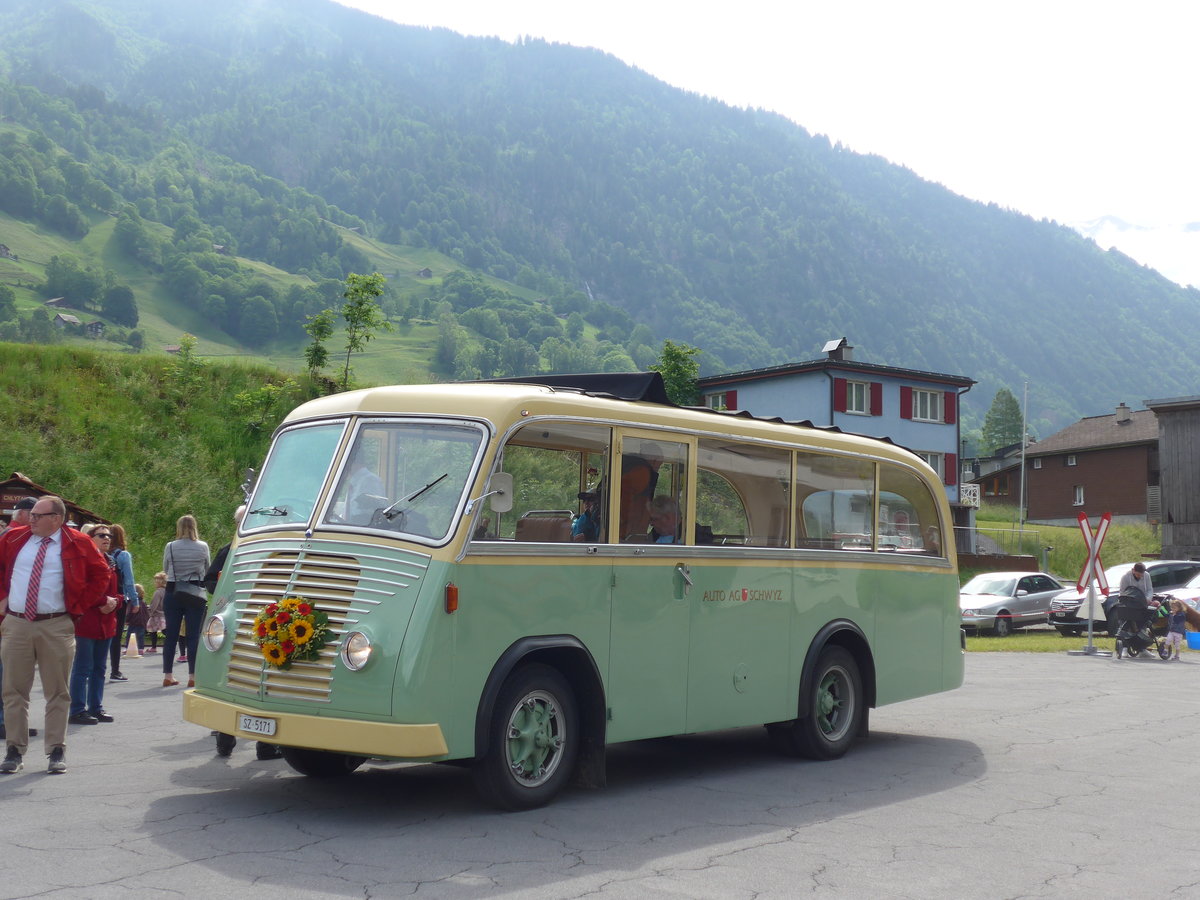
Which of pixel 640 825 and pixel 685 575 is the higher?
pixel 685 575

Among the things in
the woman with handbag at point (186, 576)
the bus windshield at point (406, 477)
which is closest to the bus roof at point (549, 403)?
the bus windshield at point (406, 477)

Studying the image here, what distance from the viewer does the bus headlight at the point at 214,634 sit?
309 inches

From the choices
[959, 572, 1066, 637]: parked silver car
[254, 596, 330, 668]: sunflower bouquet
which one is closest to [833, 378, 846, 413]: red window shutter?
[959, 572, 1066, 637]: parked silver car

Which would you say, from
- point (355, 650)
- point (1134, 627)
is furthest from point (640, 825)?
point (1134, 627)

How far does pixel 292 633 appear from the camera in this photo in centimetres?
726

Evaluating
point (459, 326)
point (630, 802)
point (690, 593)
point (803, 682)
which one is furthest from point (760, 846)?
point (459, 326)

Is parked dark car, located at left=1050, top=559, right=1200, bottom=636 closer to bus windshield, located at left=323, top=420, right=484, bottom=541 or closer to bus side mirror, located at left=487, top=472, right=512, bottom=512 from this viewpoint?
bus side mirror, located at left=487, top=472, right=512, bottom=512

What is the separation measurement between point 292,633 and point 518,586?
54.2 inches

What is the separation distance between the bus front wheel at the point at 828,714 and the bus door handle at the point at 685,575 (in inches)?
71.3

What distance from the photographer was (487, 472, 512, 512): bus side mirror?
25.0 ft

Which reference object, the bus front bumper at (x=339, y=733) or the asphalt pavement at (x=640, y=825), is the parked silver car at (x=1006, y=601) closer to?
the asphalt pavement at (x=640, y=825)

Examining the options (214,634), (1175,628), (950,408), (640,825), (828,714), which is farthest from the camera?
(950,408)

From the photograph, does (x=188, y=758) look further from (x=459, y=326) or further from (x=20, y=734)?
(x=459, y=326)

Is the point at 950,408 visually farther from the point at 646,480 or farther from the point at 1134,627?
the point at 646,480
